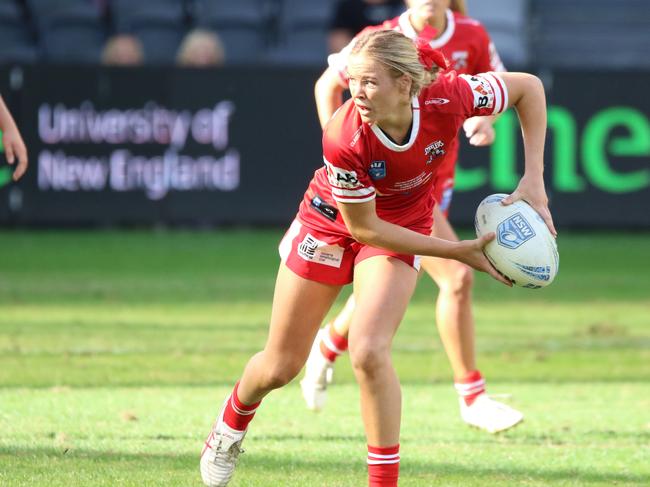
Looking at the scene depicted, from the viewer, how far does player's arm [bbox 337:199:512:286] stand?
16.6 ft

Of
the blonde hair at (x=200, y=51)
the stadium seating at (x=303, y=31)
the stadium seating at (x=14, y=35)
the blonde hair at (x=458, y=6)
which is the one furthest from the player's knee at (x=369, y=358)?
the stadium seating at (x=14, y=35)

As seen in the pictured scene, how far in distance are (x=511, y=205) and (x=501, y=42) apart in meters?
13.1

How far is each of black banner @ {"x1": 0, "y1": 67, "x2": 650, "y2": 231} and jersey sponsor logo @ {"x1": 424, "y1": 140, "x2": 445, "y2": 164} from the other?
10.2 metres

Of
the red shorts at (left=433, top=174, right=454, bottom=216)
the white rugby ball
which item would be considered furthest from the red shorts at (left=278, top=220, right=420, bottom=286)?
the red shorts at (left=433, top=174, right=454, bottom=216)

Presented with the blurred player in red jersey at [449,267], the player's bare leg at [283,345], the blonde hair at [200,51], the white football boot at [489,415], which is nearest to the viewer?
the player's bare leg at [283,345]

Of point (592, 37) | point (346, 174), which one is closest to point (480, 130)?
point (346, 174)

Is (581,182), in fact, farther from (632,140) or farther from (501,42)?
(501,42)

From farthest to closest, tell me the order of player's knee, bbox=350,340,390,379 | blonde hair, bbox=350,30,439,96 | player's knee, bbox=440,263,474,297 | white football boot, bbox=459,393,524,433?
player's knee, bbox=440,263,474,297, white football boot, bbox=459,393,524,433, player's knee, bbox=350,340,390,379, blonde hair, bbox=350,30,439,96

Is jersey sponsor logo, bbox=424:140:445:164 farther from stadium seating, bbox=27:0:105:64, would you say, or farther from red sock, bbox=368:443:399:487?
stadium seating, bbox=27:0:105:64

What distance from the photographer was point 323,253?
5.44 meters

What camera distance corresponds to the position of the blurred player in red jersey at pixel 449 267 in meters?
6.68

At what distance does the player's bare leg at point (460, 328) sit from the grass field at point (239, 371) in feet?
0.48

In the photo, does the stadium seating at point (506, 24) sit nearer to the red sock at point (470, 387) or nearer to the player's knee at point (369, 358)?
the red sock at point (470, 387)

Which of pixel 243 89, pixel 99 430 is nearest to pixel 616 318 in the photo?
pixel 99 430
